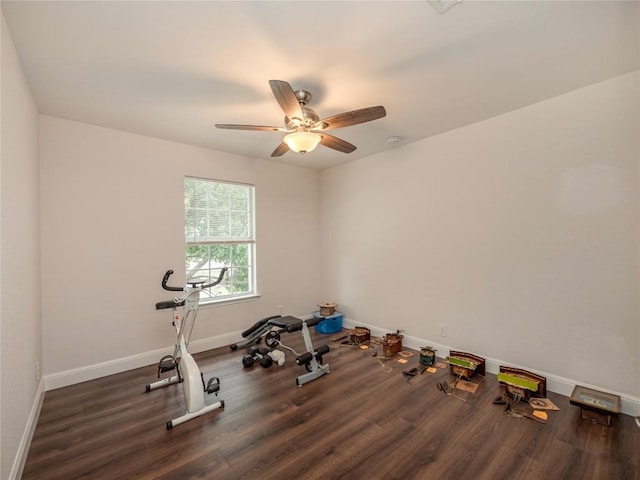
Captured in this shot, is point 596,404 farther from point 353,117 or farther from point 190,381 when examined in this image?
point 190,381

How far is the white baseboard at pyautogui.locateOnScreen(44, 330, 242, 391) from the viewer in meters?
2.84

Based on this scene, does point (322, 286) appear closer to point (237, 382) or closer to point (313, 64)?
point (237, 382)

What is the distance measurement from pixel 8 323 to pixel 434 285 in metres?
3.69

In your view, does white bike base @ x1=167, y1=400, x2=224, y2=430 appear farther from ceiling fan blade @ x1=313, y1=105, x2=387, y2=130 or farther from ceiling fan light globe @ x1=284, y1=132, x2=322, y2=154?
ceiling fan blade @ x1=313, y1=105, x2=387, y2=130

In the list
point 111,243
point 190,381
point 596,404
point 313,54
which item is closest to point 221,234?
point 111,243

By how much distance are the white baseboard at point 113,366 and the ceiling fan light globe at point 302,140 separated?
2.84 metres

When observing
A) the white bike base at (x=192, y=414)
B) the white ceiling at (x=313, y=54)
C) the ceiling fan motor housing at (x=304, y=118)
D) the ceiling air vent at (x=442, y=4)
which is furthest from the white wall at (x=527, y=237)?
the white bike base at (x=192, y=414)

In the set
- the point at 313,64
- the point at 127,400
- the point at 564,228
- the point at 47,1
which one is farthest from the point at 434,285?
the point at 47,1

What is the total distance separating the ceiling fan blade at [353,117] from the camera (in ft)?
6.73

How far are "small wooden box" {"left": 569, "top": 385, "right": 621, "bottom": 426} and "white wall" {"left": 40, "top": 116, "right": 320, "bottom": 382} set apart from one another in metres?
3.63

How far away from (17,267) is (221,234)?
231 cm

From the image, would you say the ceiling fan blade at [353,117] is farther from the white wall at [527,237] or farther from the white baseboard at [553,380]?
the white baseboard at [553,380]

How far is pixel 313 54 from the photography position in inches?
75.8

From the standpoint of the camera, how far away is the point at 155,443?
2064 mm
